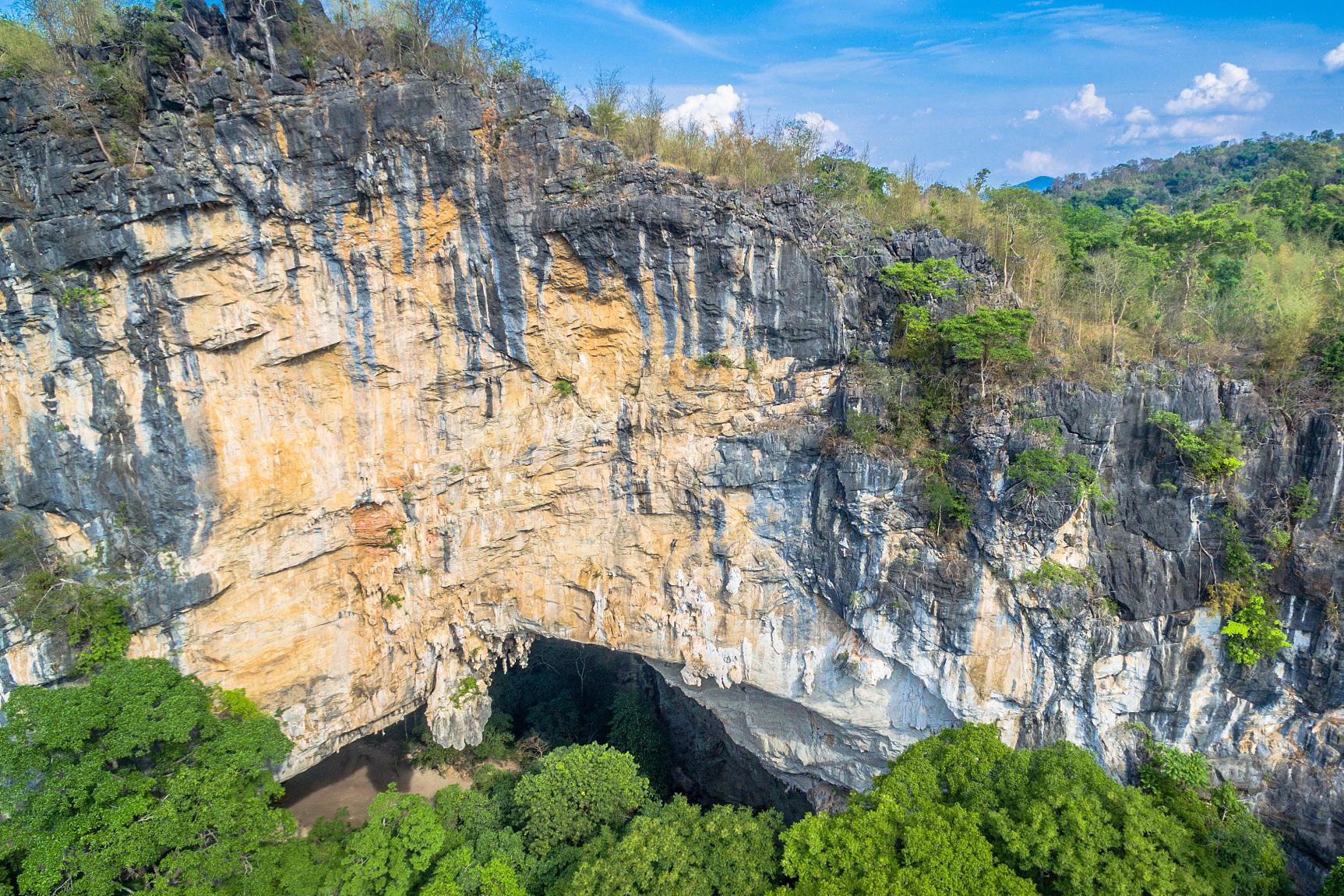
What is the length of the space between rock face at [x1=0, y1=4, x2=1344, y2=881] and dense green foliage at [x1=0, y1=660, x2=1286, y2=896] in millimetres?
1924

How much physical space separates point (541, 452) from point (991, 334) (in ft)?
30.9

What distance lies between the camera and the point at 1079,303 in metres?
14.1

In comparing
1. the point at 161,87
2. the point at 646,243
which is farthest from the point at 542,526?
the point at 161,87

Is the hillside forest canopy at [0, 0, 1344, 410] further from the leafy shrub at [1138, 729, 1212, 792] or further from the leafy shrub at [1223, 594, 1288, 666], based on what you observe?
the leafy shrub at [1138, 729, 1212, 792]

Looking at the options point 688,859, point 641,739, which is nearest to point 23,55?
point 688,859

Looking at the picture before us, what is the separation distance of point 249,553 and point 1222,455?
1833 centimetres

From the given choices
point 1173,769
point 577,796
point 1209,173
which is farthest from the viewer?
point 1209,173

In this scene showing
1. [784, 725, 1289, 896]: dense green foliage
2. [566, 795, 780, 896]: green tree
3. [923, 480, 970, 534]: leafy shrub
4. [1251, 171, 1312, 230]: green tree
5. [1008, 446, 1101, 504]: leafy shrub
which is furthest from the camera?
[1251, 171, 1312, 230]: green tree

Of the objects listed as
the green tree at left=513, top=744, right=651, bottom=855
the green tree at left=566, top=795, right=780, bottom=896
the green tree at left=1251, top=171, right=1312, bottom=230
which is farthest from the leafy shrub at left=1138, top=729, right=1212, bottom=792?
the green tree at left=1251, top=171, right=1312, bottom=230

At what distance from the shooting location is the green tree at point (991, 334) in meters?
11.8

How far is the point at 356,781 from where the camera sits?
763 inches

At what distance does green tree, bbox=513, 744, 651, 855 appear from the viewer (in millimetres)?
13367

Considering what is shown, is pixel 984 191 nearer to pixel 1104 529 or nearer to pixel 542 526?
pixel 1104 529

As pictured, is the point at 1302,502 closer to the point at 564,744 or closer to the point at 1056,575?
the point at 1056,575
